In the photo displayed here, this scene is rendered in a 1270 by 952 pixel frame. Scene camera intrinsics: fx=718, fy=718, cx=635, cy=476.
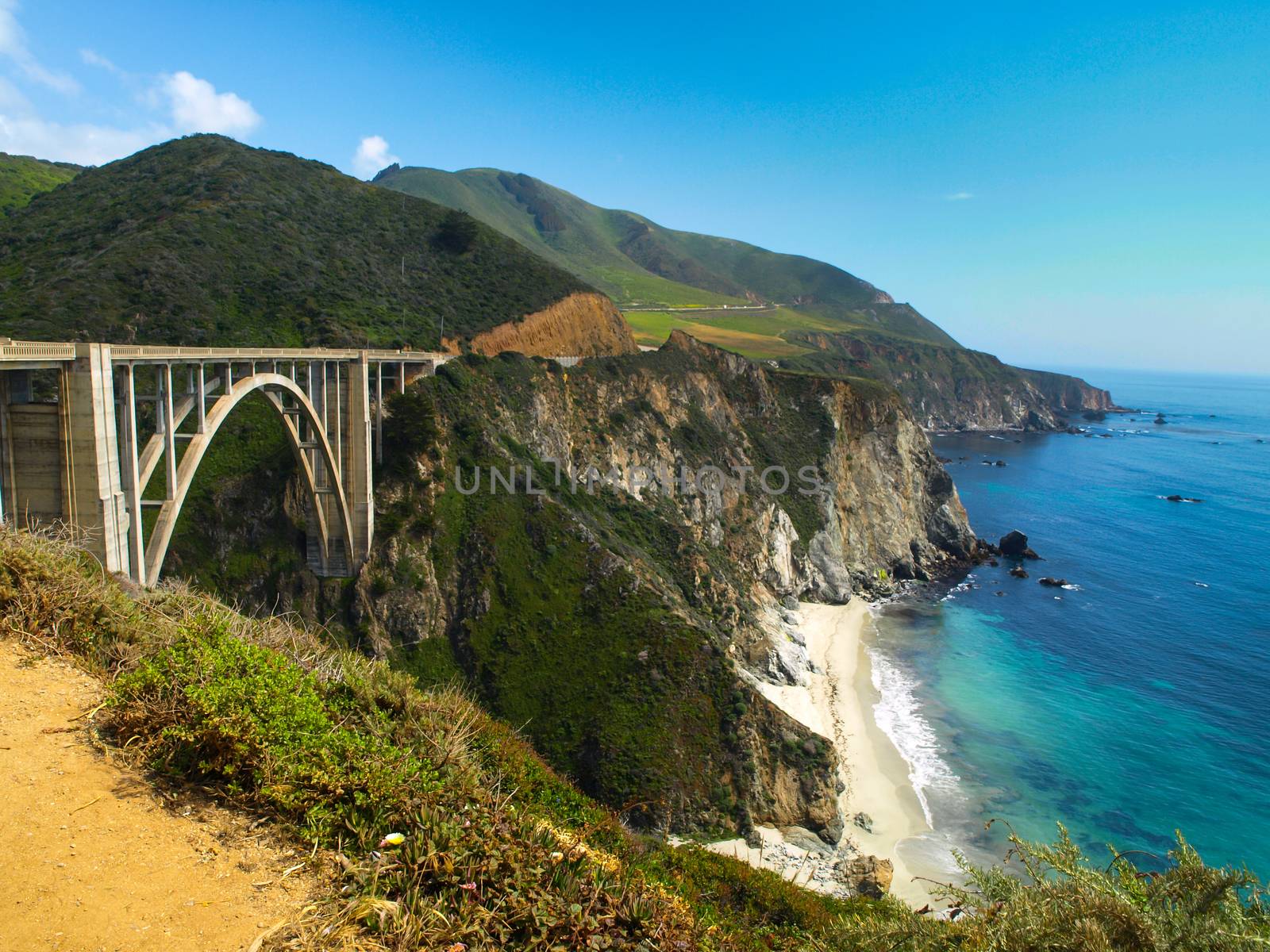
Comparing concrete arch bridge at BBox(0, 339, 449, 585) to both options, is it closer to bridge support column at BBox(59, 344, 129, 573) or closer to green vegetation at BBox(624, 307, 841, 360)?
bridge support column at BBox(59, 344, 129, 573)

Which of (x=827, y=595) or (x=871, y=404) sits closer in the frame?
(x=827, y=595)

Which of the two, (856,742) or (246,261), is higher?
(246,261)

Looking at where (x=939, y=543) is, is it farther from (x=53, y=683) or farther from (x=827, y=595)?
(x=53, y=683)

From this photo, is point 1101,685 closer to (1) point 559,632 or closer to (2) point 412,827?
(1) point 559,632

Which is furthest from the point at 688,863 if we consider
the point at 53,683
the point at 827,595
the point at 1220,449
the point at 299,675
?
the point at 1220,449

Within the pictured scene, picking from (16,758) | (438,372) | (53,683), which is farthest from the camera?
(438,372)

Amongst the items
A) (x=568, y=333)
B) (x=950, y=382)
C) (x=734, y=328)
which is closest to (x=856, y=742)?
(x=568, y=333)

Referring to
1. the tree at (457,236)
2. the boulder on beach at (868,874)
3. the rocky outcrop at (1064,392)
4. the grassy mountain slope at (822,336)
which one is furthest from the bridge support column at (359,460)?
the rocky outcrop at (1064,392)
